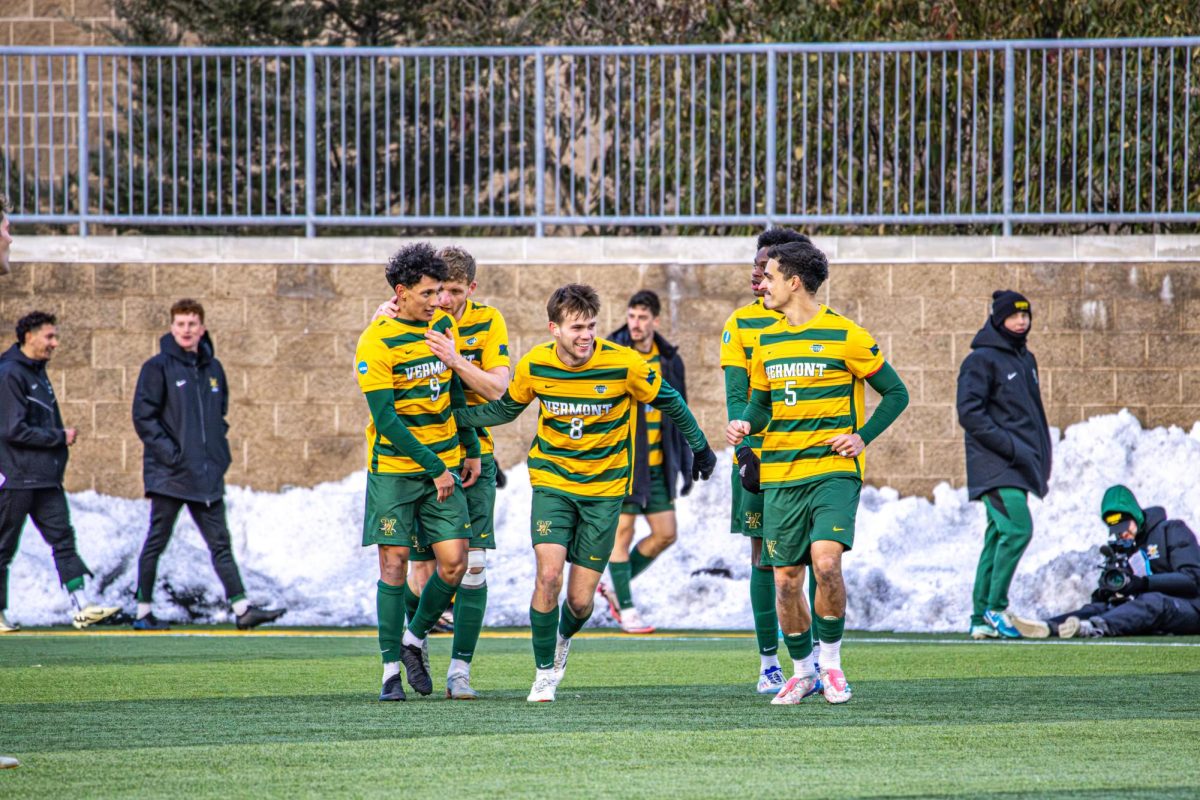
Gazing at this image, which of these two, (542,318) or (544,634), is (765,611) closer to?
(544,634)

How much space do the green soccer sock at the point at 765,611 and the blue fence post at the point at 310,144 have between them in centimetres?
766

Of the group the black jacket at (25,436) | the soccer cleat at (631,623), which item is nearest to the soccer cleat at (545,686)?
the soccer cleat at (631,623)

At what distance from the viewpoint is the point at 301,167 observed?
15875mm

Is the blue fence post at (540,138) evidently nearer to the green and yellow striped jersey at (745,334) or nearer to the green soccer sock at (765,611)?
the green and yellow striped jersey at (745,334)

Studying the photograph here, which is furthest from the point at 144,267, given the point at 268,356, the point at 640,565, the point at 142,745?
the point at 142,745

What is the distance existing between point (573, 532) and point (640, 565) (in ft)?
17.1

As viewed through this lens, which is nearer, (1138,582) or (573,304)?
(573,304)

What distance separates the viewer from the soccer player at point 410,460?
8.21 metres

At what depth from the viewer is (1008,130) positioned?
50.2 ft

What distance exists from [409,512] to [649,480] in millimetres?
5040

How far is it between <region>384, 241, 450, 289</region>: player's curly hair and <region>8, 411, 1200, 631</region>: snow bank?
5.81 m

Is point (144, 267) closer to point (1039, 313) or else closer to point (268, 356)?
point (268, 356)

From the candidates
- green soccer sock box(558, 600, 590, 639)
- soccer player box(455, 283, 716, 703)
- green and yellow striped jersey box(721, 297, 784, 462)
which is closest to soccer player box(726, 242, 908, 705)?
soccer player box(455, 283, 716, 703)

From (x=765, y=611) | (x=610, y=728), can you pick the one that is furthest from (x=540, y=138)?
(x=610, y=728)
